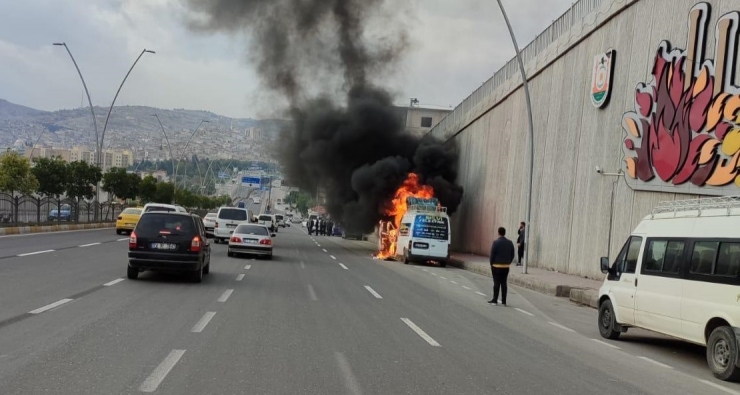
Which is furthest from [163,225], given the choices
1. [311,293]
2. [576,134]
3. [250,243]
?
[576,134]

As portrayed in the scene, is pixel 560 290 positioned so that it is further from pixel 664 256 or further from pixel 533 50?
pixel 533 50

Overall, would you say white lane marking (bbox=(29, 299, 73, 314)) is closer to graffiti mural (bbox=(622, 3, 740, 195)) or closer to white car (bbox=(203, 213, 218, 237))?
graffiti mural (bbox=(622, 3, 740, 195))

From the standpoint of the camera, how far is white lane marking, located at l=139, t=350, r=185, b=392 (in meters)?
5.91

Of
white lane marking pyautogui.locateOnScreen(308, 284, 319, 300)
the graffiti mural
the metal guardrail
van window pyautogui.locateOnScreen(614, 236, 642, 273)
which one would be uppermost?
the metal guardrail

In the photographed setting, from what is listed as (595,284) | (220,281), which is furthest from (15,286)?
(595,284)

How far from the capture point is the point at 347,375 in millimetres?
6918

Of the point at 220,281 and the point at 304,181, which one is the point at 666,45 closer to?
the point at 220,281

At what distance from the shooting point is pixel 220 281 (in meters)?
16.1

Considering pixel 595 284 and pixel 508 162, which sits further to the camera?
pixel 508 162

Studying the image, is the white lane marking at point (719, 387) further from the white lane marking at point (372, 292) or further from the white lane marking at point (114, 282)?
the white lane marking at point (114, 282)

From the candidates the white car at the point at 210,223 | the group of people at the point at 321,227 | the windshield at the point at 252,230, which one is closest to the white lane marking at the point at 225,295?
the windshield at the point at 252,230

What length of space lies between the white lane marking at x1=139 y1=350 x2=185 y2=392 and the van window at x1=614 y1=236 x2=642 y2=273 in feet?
23.2

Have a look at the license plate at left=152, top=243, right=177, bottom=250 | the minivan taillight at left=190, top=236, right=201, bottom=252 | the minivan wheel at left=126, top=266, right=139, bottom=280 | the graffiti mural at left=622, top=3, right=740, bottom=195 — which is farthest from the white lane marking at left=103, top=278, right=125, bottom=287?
the graffiti mural at left=622, top=3, right=740, bottom=195

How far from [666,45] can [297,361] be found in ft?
50.9
